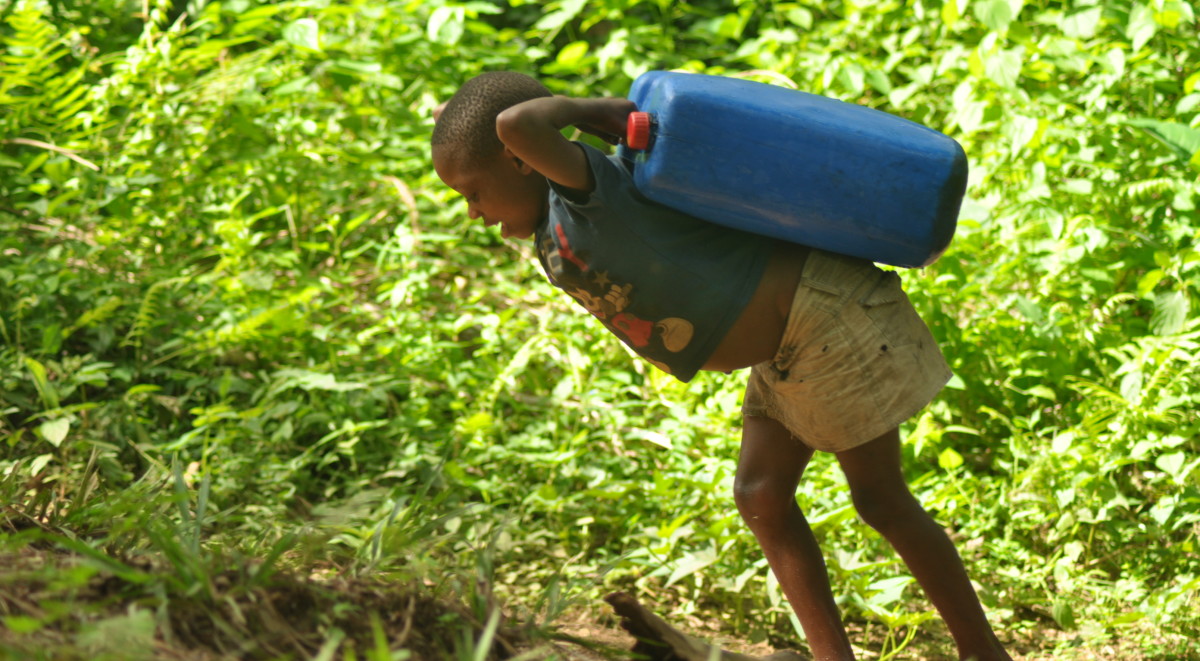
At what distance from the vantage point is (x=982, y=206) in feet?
12.0

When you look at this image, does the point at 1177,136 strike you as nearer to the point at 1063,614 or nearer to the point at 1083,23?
the point at 1083,23

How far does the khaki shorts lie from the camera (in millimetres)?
2152

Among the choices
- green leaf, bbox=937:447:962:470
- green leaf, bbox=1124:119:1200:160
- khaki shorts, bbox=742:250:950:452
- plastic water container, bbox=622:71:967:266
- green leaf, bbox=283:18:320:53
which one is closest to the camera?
plastic water container, bbox=622:71:967:266

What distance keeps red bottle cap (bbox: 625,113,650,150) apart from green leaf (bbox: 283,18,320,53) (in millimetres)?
2872

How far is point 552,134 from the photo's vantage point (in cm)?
196

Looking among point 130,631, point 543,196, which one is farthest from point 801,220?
point 130,631

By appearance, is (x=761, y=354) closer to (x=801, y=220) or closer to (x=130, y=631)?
(x=801, y=220)

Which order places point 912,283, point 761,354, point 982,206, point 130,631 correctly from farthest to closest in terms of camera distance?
point 982,206 → point 912,283 → point 761,354 → point 130,631

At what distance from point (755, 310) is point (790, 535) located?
0.50 meters

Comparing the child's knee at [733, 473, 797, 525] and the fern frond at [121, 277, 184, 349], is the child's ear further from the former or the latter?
the fern frond at [121, 277, 184, 349]

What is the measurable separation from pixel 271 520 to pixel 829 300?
1.70 m

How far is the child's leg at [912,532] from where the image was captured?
2.25 m

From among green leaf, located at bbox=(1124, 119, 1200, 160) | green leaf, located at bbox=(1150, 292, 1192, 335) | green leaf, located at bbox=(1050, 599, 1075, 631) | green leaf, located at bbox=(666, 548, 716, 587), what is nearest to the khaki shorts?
green leaf, located at bbox=(666, 548, 716, 587)

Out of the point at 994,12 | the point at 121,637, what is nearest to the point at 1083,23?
the point at 994,12
